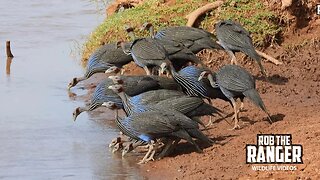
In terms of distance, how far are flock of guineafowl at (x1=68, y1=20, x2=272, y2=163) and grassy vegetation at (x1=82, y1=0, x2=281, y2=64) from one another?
1055 millimetres

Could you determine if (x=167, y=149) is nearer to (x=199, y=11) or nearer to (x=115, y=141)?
(x=115, y=141)

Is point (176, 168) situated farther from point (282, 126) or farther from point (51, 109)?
point (51, 109)

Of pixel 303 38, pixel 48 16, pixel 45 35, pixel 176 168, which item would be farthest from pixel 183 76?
pixel 48 16

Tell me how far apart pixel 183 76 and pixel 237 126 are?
0.85 m

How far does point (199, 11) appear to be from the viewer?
13.6 metres

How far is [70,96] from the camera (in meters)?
12.7

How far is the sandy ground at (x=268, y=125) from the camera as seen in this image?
874 cm

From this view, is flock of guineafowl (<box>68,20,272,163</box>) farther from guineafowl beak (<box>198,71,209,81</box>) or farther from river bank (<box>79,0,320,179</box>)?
river bank (<box>79,0,320,179</box>)
